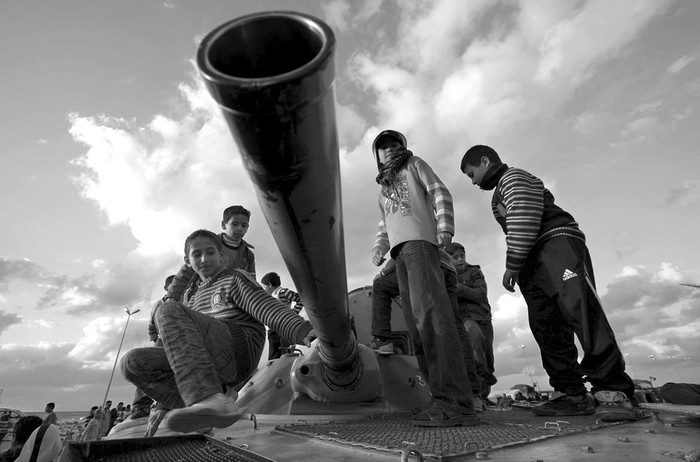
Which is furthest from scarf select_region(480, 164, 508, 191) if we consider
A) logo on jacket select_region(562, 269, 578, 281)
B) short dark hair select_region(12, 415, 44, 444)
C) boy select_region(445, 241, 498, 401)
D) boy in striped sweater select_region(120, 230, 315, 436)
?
short dark hair select_region(12, 415, 44, 444)

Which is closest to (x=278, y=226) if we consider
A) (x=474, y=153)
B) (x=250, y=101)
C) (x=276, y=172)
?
(x=276, y=172)

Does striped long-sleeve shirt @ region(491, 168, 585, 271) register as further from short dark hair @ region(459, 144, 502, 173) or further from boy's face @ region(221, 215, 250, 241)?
boy's face @ region(221, 215, 250, 241)

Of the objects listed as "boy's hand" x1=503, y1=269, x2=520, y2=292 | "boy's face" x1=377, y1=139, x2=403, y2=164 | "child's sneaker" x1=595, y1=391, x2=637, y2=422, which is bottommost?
"child's sneaker" x1=595, y1=391, x2=637, y2=422

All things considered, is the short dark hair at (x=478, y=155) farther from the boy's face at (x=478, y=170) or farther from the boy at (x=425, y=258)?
the boy at (x=425, y=258)

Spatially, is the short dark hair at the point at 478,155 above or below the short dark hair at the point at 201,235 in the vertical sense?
above

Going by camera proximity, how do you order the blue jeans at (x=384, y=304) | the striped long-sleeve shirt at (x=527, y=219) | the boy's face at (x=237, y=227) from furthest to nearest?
the boy's face at (x=237, y=227)
the blue jeans at (x=384, y=304)
the striped long-sleeve shirt at (x=527, y=219)

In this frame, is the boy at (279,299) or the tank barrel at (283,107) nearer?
the tank barrel at (283,107)

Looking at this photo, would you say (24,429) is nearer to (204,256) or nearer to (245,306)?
(204,256)

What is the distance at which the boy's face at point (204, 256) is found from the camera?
338 centimetres

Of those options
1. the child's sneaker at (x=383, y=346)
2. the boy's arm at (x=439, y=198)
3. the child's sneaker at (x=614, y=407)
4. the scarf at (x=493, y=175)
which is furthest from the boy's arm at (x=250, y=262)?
the child's sneaker at (x=614, y=407)

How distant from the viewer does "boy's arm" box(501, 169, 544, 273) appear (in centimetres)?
357

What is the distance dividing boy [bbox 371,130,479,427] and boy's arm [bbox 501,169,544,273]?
0.64 metres

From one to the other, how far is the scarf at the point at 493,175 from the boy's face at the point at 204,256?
253 cm

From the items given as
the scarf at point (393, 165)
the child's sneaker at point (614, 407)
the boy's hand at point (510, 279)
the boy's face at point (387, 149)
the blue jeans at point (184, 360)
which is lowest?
the child's sneaker at point (614, 407)
